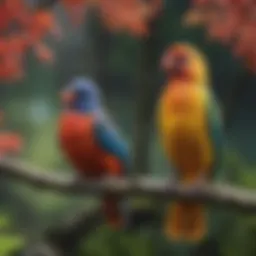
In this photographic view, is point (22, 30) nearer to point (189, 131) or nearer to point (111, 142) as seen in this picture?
point (111, 142)

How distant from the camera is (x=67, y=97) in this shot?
1.65 m

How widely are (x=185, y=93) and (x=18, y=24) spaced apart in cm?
37

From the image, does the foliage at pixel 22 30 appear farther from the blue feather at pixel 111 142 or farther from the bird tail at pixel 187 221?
the bird tail at pixel 187 221

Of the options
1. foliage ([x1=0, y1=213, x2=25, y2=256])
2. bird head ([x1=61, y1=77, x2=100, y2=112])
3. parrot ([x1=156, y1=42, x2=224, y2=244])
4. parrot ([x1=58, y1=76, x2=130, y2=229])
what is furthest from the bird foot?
foliage ([x1=0, y1=213, x2=25, y2=256])

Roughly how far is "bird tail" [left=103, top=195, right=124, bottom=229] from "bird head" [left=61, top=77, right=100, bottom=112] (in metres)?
0.18

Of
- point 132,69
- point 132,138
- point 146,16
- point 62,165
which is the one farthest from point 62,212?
point 146,16

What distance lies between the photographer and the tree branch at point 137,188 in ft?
5.23

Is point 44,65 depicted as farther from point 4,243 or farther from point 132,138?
point 4,243

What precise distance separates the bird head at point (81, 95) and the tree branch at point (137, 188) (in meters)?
0.15

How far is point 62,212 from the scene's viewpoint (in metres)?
1.69

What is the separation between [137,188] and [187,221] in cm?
12

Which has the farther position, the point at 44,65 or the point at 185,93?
the point at 44,65

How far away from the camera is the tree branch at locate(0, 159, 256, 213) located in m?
Answer: 1.59

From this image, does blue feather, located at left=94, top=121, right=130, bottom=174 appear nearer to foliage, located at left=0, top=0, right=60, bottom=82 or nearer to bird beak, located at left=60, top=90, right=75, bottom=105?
bird beak, located at left=60, top=90, right=75, bottom=105
